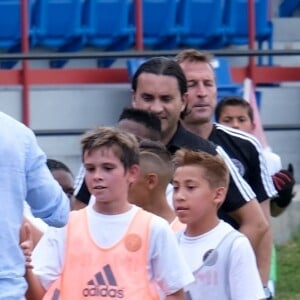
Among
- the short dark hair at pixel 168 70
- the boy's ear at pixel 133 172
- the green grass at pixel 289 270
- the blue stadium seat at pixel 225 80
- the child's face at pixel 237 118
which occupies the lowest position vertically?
the green grass at pixel 289 270

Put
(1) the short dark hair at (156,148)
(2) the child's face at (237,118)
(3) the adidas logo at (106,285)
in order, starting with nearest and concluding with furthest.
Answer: (3) the adidas logo at (106,285)
(1) the short dark hair at (156,148)
(2) the child's face at (237,118)

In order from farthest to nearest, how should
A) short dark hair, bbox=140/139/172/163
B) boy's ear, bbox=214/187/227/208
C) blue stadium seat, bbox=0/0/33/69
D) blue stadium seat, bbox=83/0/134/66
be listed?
blue stadium seat, bbox=83/0/134/66
blue stadium seat, bbox=0/0/33/69
short dark hair, bbox=140/139/172/163
boy's ear, bbox=214/187/227/208

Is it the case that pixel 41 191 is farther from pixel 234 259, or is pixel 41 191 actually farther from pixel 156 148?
pixel 234 259

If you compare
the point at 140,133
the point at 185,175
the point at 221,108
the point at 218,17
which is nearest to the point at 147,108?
the point at 140,133

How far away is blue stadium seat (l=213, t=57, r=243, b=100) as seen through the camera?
11836mm

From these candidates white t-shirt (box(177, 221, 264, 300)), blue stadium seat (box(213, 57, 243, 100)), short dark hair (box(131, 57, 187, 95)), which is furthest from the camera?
blue stadium seat (box(213, 57, 243, 100))

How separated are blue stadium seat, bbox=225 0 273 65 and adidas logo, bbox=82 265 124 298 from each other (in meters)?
8.53

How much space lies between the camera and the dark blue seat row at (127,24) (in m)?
12.6

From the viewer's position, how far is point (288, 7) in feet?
47.8

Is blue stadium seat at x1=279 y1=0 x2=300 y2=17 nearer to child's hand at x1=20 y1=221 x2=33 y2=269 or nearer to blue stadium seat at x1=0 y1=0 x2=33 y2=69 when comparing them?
blue stadium seat at x1=0 y1=0 x2=33 y2=69

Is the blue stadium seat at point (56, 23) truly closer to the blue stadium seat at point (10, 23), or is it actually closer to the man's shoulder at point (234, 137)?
the blue stadium seat at point (10, 23)

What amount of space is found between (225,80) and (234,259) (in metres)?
6.98

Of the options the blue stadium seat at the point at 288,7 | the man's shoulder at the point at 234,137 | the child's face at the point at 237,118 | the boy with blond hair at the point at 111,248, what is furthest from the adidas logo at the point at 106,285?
the blue stadium seat at the point at 288,7

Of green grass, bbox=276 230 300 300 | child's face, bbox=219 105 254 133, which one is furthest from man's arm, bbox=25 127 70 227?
green grass, bbox=276 230 300 300
